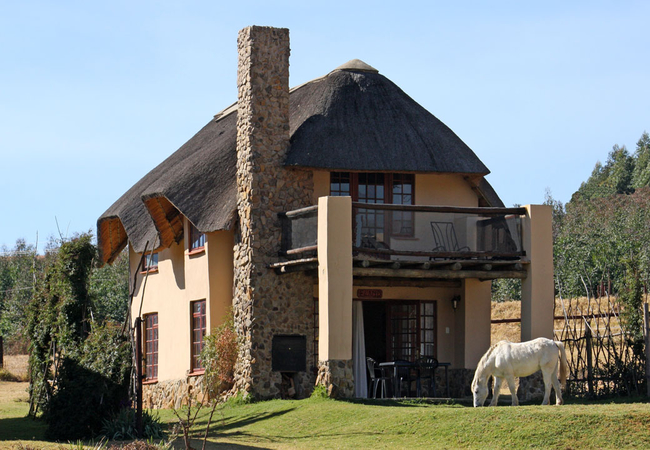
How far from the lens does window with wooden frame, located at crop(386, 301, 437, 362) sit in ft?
71.1

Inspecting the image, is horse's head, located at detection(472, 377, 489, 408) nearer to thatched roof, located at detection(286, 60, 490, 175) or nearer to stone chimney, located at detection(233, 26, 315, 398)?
stone chimney, located at detection(233, 26, 315, 398)

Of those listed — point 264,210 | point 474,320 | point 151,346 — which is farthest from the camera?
point 151,346

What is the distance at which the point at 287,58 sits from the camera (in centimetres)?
2061

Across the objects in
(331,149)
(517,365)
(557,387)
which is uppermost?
(331,149)

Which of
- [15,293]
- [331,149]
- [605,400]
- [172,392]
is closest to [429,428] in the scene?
[605,400]

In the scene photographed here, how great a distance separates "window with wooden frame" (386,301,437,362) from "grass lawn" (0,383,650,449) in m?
4.13

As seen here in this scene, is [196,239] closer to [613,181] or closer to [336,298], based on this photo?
[336,298]

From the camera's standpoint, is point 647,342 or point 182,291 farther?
point 182,291

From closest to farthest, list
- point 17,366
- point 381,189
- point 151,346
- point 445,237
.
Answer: point 445,237, point 381,189, point 151,346, point 17,366

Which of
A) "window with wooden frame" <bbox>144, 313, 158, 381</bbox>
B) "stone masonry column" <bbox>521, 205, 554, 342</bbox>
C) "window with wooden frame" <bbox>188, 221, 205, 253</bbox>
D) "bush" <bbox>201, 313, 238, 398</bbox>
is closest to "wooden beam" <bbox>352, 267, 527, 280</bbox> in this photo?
"stone masonry column" <bbox>521, 205, 554, 342</bbox>

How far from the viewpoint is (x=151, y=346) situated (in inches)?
1001

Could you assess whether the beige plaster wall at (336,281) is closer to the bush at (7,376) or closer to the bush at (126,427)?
the bush at (126,427)

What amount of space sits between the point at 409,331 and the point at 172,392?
6.16 m

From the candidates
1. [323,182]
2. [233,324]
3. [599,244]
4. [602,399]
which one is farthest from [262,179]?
[599,244]
